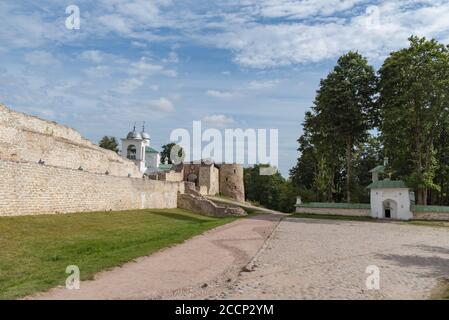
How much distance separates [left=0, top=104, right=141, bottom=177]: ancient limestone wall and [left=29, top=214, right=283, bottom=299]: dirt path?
1554 centimetres

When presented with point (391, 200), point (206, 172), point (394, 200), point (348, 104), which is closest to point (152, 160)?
point (206, 172)

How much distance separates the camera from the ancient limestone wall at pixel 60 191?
18547 mm

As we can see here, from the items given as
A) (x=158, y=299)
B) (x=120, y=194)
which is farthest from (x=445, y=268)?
(x=120, y=194)

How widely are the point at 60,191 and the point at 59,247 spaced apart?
382 inches

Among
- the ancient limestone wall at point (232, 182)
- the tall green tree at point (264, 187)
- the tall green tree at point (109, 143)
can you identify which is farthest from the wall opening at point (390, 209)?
the tall green tree at point (109, 143)

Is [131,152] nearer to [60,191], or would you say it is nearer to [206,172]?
[206,172]

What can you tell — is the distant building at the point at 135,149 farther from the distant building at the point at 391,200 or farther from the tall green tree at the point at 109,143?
the distant building at the point at 391,200

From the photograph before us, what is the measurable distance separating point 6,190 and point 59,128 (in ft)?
55.5

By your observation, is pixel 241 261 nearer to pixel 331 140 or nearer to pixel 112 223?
pixel 112 223

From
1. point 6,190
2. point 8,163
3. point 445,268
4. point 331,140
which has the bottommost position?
point 445,268

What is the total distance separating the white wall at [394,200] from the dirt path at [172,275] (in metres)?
20.9

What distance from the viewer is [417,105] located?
32156mm

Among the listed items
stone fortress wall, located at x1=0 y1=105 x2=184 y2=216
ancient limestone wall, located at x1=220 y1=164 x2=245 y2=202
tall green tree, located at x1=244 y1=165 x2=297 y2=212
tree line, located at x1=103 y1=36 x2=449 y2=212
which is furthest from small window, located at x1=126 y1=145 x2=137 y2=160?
tree line, located at x1=103 y1=36 x2=449 y2=212

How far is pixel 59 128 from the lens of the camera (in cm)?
3403
